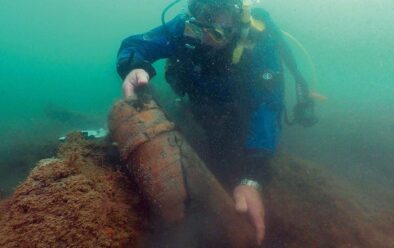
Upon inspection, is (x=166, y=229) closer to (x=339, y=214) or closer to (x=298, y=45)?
(x=339, y=214)

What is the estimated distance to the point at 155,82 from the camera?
1062 centimetres

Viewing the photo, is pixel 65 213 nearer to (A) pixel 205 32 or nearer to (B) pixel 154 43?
(A) pixel 205 32

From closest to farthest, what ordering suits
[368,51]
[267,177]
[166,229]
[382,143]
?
[166,229] → [267,177] → [382,143] → [368,51]

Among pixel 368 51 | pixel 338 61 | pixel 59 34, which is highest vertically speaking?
pixel 59 34

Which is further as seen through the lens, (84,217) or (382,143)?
(382,143)

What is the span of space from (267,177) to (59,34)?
94358mm

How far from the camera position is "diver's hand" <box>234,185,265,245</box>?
102 inches

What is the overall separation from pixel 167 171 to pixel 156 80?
347 inches

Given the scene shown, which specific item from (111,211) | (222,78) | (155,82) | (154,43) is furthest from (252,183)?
(155,82)

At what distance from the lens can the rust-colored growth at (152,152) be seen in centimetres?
238

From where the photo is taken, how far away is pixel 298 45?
645 cm

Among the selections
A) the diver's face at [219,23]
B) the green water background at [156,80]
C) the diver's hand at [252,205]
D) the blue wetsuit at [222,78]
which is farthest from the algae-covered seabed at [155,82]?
the diver's hand at [252,205]

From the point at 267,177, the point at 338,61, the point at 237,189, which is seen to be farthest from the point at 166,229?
the point at 338,61

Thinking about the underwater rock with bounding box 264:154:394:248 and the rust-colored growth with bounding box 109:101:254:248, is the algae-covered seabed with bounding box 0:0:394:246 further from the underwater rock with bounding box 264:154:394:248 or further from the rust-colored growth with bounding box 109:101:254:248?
the rust-colored growth with bounding box 109:101:254:248
